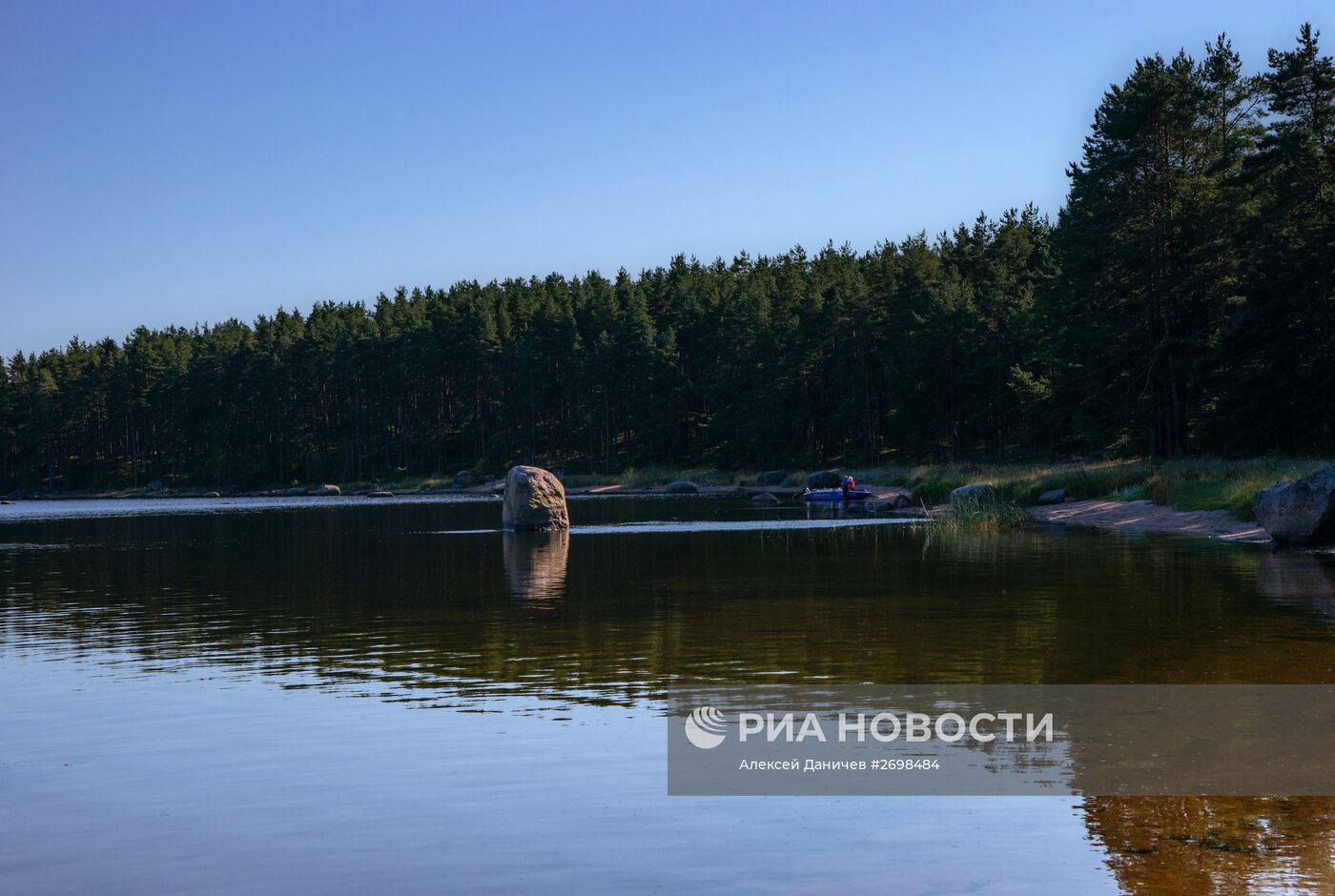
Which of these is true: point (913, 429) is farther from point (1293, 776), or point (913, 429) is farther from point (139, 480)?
point (139, 480)

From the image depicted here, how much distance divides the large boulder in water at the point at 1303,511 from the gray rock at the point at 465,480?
10476cm

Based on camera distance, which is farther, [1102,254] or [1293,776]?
[1102,254]

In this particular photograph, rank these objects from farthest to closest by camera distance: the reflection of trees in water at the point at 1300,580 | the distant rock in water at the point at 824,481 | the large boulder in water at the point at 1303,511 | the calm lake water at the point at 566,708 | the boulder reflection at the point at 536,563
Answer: the distant rock in water at the point at 824,481
the large boulder in water at the point at 1303,511
the boulder reflection at the point at 536,563
the reflection of trees in water at the point at 1300,580
the calm lake water at the point at 566,708

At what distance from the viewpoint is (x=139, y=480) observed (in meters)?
170

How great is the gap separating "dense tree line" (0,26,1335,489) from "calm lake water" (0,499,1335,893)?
2517 centimetres

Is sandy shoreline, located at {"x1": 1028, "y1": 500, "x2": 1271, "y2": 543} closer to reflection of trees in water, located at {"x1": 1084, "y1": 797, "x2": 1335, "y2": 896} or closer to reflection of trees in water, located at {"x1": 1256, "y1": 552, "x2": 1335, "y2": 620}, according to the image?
reflection of trees in water, located at {"x1": 1256, "y1": 552, "x2": 1335, "y2": 620}

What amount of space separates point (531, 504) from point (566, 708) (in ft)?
118

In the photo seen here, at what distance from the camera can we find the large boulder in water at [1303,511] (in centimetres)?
3106

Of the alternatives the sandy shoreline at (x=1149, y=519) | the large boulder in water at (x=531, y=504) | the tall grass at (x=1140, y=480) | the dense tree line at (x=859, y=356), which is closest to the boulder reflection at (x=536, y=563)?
the large boulder in water at (x=531, y=504)

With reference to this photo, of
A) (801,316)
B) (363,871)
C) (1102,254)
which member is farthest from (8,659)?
(801,316)

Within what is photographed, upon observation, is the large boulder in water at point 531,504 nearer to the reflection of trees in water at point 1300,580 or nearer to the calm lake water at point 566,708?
the calm lake water at point 566,708

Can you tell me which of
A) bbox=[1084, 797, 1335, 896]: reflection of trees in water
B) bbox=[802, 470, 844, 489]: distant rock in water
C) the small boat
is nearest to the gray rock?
bbox=[802, 470, 844, 489]: distant rock in water

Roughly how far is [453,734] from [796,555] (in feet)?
78.6

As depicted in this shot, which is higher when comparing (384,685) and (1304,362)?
(1304,362)
